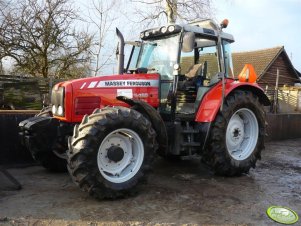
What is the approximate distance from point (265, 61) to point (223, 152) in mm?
21906

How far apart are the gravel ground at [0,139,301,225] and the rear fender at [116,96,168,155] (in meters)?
0.73

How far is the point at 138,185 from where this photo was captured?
5031mm

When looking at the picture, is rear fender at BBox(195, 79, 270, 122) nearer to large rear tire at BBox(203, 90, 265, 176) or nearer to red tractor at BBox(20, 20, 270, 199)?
red tractor at BBox(20, 20, 270, 199)

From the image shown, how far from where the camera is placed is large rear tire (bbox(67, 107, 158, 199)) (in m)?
4.60

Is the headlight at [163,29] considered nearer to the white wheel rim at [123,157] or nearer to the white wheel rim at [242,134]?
the white wheel rim at [242,134]

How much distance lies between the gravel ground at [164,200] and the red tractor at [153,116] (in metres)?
0.29

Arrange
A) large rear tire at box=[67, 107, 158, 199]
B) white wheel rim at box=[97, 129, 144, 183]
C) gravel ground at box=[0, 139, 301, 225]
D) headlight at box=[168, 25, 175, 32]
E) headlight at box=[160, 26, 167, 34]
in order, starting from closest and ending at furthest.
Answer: gravel ground at box=[0, 139, 301, 225] < large rear tire at box=[67, 107, 158, 199] < white wheel rim at box=[97, 129, 144, 183] < headlight at box=[168, 25, 175, 32] < headlight at box=[160, 26, 167, 34]

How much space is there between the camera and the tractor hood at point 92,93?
5305mm

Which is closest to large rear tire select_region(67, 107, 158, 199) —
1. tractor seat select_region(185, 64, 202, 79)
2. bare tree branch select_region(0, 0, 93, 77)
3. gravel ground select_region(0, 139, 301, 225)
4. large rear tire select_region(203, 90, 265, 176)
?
gravel ground select_region(0, 139, 301, 225)

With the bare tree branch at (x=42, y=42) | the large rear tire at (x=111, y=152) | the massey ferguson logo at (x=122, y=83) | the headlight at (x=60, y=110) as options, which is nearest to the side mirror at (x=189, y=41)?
the massey ferguson logo at (x=122, y=83)

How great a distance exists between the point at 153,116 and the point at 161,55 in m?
1.28

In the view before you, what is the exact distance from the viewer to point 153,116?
5.38m

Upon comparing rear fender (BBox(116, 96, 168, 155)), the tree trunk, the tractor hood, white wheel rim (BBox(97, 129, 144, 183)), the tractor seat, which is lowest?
white wheel rim (BBox(97, 129, 144, 183))

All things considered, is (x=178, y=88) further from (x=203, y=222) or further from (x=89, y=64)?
(x=89, y=64)
